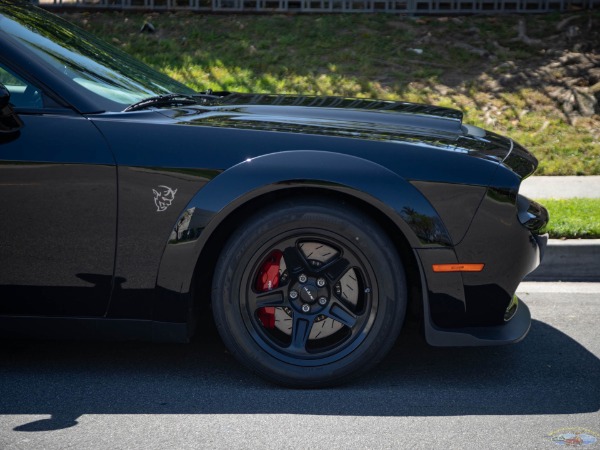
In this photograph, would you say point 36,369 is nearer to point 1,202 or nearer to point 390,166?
point 1,202

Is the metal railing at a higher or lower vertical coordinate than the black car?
higher

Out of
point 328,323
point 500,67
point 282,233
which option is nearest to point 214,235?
point 282,233

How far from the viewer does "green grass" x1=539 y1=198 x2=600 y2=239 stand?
6.17 meters

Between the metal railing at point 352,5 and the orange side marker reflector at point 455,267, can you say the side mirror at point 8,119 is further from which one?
the metal railing at point 352,5

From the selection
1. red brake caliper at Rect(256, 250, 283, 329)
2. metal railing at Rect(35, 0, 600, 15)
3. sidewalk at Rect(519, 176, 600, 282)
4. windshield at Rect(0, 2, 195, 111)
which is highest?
metal railing at Rect(35, 0, 600, 15)

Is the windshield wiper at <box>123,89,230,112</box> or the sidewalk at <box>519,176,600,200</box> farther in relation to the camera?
the sidewalk at <box>519,176,600,200</box>

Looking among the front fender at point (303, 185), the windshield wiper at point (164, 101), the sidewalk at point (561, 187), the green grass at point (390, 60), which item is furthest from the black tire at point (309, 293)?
the green grass at point (390, 60)

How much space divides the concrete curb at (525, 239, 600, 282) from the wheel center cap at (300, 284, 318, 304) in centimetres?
250

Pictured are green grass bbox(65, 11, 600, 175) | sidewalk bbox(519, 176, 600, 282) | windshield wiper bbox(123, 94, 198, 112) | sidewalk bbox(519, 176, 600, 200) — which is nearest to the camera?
windshield wiper bbox(123, 94, 198, 112)

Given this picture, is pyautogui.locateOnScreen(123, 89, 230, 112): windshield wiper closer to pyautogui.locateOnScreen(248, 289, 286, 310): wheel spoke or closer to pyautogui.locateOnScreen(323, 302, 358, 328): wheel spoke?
pyautogui.locateOnScreen(248, 289, 286, 310): wheel spoke

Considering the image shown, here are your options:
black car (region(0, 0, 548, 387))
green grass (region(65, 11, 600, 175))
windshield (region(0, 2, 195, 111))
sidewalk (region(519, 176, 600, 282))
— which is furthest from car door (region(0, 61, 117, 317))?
green grass (region(65, 11, 600, 175))

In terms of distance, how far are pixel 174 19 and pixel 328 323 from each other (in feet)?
29.9

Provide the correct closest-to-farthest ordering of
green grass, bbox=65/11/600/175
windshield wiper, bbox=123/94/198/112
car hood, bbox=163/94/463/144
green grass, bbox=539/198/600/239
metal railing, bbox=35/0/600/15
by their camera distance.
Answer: car hood, bbox=163/94/463/144, windshield wiper, bbox=123/94/198/112, green grass, bbox=539/198/600/239, green grass, bbox=65/11/600/175, metal railing, bbox=35/0/600/15

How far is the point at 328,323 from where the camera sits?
3977mm
